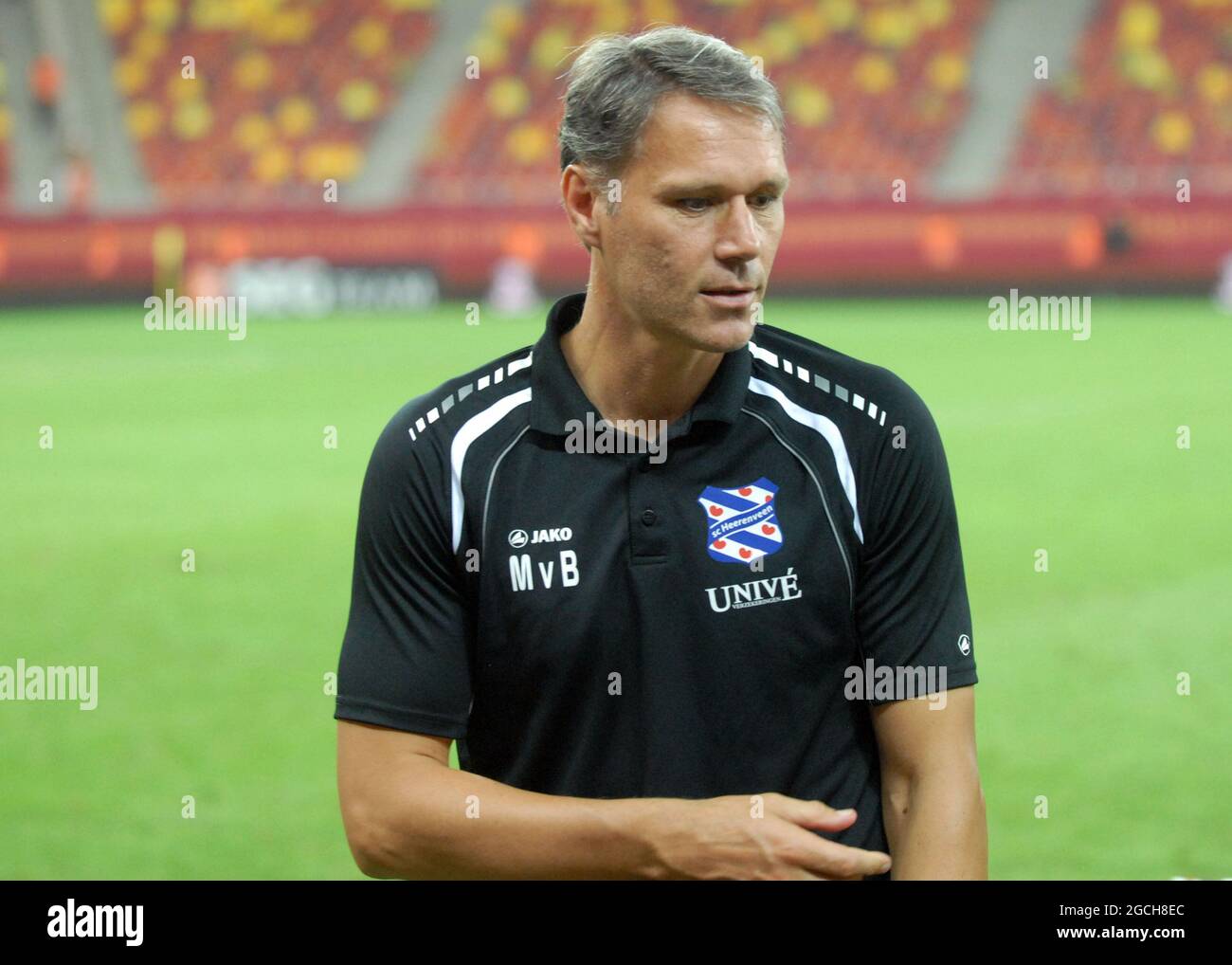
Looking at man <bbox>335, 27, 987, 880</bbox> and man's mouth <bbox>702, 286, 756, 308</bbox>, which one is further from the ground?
man's mouth <bbox>702, 286, 756, 308</bbox>

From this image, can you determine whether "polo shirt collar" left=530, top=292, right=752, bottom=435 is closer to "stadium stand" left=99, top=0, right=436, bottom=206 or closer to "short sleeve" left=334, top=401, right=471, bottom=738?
"short sleeve" left=334, top=401, right=471, bottom=738

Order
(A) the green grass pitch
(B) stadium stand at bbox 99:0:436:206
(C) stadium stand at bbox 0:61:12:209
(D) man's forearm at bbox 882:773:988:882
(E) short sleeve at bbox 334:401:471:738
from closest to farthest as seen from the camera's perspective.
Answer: (D) man's forearm at bbox 882:773:988:882 < (E) short sleeve at bbox 334:401:471:738 < (A) the green grass pitch < (C) stadium stand at bbox 0:61:12:209 < (B) stadium stand at bbox 99:0:436:206

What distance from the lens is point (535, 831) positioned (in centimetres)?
243

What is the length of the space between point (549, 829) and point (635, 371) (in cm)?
77

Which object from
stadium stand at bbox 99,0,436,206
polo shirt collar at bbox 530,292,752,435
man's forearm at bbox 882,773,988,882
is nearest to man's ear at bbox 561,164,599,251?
polo shirt collar at bbox 530,292,752,435

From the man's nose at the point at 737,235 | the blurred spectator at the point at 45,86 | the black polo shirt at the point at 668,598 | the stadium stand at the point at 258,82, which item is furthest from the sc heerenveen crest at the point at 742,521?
the blurred spectator at the point at 45,86

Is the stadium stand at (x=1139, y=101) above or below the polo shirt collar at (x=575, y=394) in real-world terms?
above

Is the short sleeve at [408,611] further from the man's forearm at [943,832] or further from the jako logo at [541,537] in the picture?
the man's forearm at [943,832]

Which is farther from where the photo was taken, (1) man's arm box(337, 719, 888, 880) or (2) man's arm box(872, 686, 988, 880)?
(2) man's arm box(872, 686, 988, 880)

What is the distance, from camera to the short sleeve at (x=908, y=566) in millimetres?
2562

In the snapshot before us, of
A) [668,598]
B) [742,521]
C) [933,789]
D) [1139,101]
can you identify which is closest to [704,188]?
[742,521]

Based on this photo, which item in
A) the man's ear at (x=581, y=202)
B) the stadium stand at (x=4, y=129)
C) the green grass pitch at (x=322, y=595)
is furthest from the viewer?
the stadium stand at (x=4, y=129)

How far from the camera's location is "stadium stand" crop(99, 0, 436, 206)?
2911 centimetres

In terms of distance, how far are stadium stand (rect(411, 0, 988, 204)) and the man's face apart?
2473 centimetres
